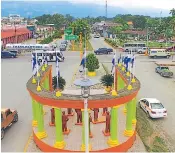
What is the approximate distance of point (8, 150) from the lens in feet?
50.1

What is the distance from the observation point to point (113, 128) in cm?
1390

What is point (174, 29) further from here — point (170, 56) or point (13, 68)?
point (13, 68)

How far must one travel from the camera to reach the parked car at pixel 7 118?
660 inches

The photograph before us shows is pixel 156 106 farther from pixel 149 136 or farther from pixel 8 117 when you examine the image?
pixel 8 117

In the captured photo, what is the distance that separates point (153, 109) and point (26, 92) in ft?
38.9

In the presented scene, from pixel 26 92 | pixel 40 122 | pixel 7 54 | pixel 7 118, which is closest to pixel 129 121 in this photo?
pixel 40 122

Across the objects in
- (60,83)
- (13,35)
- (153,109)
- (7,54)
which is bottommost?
(153,109)

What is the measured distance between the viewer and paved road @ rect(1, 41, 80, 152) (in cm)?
1634

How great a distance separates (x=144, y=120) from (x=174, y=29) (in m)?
44.3

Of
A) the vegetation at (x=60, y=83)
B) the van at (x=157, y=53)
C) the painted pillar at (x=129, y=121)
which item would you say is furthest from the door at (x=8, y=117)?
the van at (x=157, y=53)

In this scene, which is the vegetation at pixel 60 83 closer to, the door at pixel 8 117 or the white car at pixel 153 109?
the door at pixel 8 117

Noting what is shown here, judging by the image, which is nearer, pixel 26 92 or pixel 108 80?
pixel 108 80

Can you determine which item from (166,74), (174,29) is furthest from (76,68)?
(174,29)

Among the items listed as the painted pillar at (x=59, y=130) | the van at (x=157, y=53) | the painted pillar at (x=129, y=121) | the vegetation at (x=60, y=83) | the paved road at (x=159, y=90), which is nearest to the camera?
the painted pillar at (x=59, y=130)
